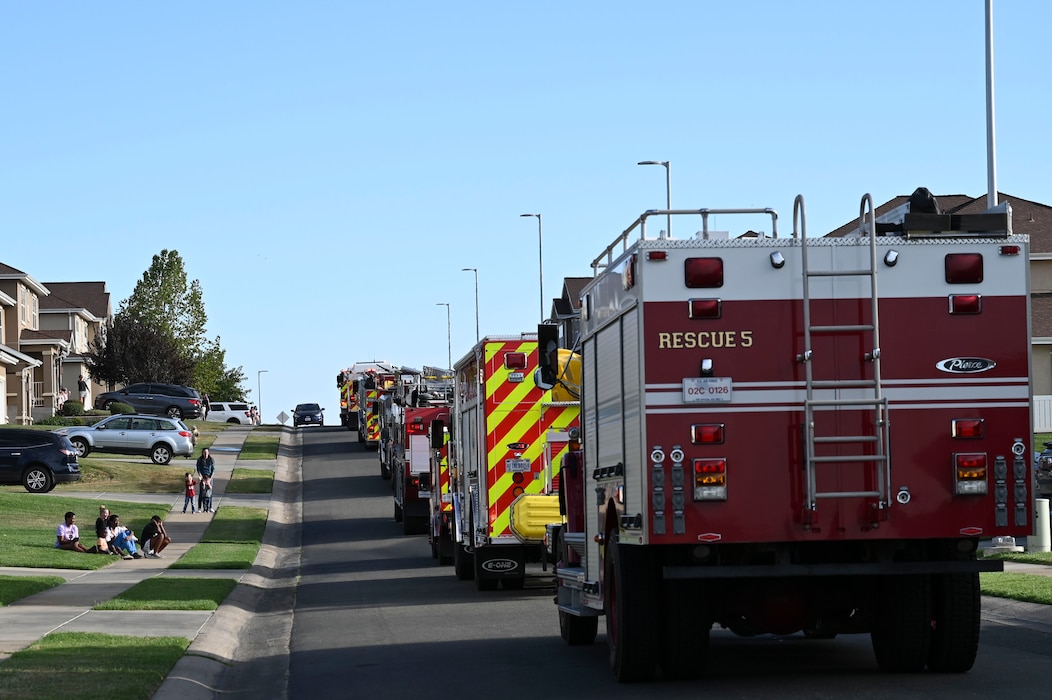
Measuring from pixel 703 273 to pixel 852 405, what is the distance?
140 cm

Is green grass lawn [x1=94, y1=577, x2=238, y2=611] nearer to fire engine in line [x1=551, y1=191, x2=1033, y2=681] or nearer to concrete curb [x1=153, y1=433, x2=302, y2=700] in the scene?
concrete curb [x1=153, y1=433, x2=302, y2=700]

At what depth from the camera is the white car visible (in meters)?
89.3

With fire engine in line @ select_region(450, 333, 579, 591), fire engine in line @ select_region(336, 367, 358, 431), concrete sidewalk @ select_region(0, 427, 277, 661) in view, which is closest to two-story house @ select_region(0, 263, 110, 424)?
fire engine in line @ select_region(336, 367, 358, 431)

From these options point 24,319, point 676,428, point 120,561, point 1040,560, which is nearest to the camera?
point 676,428

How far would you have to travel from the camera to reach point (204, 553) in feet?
99.5

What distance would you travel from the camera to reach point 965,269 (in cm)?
1109

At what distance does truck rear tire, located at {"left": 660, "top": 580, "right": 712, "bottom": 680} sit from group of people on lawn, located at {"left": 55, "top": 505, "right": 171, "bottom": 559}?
66.6ft

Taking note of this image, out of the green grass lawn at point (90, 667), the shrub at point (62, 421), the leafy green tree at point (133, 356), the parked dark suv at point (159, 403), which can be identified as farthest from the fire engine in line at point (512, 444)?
the leafy green tree at point (133, 356)

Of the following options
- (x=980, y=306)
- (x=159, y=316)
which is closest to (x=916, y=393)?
(x=980, y=306)

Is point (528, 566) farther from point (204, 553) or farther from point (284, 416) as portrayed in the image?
point (284, 416)

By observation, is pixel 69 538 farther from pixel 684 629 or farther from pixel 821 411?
pixel 821 411

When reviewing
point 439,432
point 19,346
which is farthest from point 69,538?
point 19,346

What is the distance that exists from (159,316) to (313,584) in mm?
77295

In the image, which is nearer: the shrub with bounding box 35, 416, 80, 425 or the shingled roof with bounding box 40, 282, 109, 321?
the shrub with bounding box 35, 416, 80, 425
